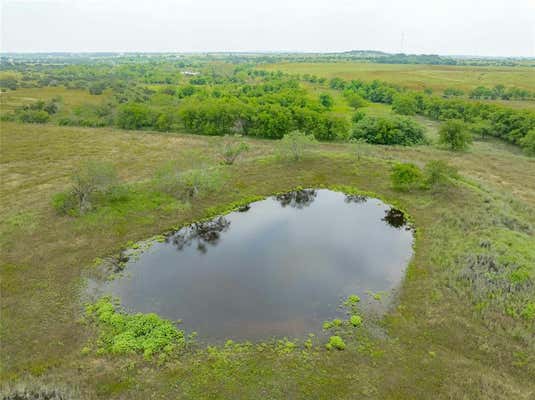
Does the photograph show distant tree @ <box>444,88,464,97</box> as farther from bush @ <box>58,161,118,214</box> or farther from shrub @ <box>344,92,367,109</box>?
bush @ <box>58,161,118,214</box>

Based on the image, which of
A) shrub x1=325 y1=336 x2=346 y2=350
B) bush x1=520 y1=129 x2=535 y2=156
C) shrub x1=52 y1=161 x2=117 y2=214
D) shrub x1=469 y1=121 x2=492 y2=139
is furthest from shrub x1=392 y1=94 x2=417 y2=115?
shrub x1=325 y1=336 x2=346 y2=350

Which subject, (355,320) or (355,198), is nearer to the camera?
(355,320)

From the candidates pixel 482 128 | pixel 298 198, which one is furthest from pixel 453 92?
pixel 298 198

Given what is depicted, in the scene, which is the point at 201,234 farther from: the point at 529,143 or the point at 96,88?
the point at 96,88

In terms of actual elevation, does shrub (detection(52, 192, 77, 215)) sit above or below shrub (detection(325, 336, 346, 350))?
above

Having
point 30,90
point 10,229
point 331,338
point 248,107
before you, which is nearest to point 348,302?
point 331,338

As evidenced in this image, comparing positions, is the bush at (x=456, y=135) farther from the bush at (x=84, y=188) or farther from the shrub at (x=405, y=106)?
the bush at (x=84, y=188)

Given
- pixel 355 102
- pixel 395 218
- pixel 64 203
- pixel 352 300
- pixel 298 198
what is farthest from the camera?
pixel 355 102
